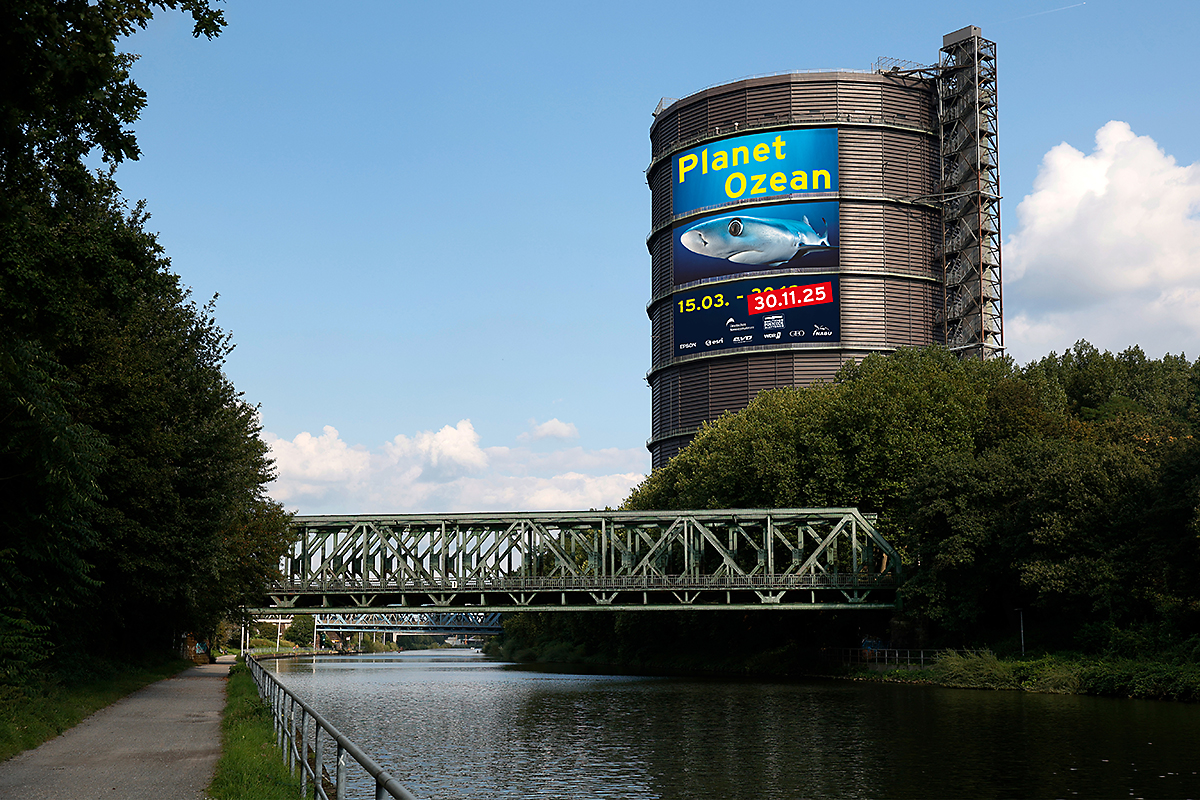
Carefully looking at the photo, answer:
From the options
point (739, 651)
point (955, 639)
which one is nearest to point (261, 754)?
point (955, 639)

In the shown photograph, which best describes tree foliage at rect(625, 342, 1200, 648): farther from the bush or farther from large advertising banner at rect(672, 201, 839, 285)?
large advertising banner at rect(672, 201, 839, 285)

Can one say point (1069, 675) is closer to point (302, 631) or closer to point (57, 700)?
point (57, 700)

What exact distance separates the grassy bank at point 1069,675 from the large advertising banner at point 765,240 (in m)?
47.3

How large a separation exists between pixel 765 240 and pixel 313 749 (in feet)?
267

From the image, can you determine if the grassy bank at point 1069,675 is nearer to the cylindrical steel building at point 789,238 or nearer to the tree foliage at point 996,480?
the tree foliage at point 996,480

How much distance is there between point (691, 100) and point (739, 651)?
55.8 metres

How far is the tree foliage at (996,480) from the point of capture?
1762 inches

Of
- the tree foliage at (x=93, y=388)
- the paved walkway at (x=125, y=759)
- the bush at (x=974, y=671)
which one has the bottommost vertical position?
the bush at (x=974, y=671)

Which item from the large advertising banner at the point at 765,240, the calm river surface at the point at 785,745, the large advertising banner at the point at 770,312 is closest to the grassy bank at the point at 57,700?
the calm river surface at the point at 785,745

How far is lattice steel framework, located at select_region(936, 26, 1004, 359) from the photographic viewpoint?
9919 centimetres

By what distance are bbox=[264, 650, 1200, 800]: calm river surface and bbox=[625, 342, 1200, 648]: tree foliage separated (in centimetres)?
591

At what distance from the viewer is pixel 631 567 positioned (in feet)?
232

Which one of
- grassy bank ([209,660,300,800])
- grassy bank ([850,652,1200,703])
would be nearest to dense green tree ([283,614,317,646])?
grassy bank ([850,652,1200,703])

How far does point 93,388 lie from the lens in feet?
102
